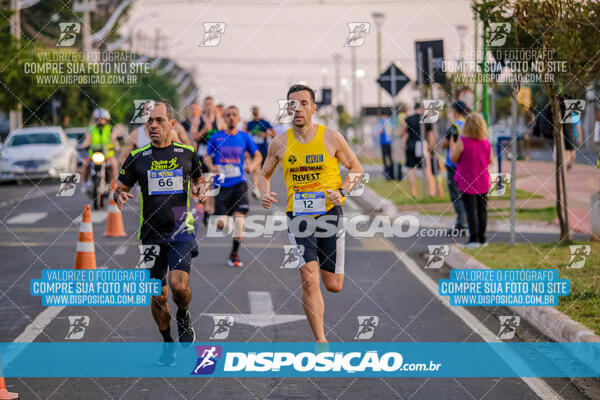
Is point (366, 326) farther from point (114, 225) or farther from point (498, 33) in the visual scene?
point (114, 225)

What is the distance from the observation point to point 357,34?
10617mm

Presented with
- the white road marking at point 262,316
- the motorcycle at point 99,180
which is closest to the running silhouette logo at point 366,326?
the white road marking at point 262,316

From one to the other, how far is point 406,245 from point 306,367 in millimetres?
8573

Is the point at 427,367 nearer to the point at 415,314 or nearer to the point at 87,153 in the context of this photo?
the point at 415,314

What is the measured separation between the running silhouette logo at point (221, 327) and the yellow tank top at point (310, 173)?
1611 mm

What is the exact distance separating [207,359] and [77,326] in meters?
1.77

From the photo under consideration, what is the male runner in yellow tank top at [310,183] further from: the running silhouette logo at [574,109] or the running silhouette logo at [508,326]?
the running silhouette logo at [574,109]

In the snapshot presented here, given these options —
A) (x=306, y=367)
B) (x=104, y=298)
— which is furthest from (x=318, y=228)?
(x=104, y=298)

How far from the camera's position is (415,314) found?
10.4m

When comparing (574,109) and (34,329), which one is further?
(574,109)

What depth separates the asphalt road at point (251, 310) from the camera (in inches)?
288

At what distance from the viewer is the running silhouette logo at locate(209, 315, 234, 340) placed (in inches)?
361

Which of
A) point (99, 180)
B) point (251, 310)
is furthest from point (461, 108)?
point (99, 180)

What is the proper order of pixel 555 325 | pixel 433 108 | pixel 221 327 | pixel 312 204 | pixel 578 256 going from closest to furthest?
pixel 312 204 → pixel 555 325 → pixel 221 327 → pixel 578 256 → pixel 433 108
